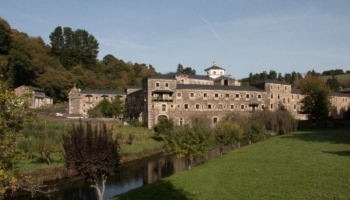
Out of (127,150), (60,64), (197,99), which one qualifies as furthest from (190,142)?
(60,64)

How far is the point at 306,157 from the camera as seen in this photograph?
1944 cm

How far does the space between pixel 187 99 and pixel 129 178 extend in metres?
27.9

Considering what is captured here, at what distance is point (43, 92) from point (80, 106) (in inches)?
306

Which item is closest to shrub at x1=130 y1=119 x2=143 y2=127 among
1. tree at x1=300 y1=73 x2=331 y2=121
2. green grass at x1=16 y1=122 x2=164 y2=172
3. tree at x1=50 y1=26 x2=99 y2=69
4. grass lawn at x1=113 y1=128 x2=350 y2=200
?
green grass at x1=16 y1=122 x2=164 y2=172

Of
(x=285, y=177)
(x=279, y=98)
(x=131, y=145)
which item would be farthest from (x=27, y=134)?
(x=279, y=98)

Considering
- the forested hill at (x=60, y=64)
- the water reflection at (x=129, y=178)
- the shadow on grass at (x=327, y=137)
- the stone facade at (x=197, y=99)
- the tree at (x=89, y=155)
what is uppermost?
the forested hill at (x=60, y=64)

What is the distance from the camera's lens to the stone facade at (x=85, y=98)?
55500 mm

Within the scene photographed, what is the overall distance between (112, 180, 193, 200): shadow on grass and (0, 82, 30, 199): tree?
6.82 meters

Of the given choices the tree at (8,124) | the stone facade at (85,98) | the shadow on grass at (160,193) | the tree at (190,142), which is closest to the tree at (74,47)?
the stone facade at (85,98)

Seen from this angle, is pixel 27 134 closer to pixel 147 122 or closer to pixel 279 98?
pixel 147 122

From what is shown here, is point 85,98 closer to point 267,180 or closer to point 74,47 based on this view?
point 74,47

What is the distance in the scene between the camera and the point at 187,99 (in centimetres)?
4900

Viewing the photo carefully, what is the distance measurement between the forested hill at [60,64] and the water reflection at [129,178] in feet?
89.9

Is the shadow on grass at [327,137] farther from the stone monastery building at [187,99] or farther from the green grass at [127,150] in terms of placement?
the stone monastery building at [187,99]
